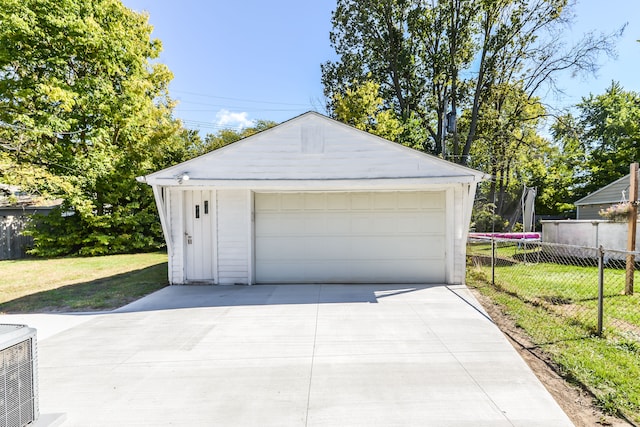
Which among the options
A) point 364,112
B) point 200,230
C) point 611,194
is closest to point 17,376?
point 200,230

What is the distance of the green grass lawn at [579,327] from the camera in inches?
114

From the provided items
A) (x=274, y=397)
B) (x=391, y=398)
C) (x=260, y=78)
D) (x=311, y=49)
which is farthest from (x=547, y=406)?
(x=311, y=49)

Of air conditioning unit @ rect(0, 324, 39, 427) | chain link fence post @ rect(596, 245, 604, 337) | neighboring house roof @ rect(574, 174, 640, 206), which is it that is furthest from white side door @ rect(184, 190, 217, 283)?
neighboring house roof @ rect(574, 174, 640, 206)

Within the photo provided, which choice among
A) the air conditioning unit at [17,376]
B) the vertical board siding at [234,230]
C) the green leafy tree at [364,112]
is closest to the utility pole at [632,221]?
the vertical board siding at [234,230]

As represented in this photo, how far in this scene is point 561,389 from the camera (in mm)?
2926

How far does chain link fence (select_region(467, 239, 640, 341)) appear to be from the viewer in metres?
4.24

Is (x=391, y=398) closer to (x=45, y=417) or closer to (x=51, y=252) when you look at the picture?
(x=45, y=417)

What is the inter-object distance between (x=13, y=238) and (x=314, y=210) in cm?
1431

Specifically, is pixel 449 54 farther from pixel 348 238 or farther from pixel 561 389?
pixel 561 389

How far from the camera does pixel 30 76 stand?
40.8 ft

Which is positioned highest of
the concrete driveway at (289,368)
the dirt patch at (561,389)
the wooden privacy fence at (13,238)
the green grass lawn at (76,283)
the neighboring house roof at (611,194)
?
the neighboring house roof at (611,194)

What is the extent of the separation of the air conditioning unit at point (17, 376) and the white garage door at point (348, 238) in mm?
5367

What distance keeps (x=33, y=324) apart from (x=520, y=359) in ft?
21.9

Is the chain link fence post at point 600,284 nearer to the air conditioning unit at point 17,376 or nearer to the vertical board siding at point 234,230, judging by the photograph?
the air conditioning unit at point 17,376
